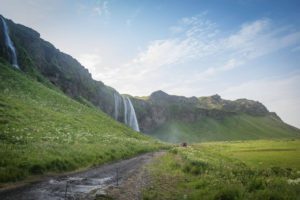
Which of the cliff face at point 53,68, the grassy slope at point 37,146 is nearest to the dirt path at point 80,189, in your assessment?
the grassy slope at point 37,146

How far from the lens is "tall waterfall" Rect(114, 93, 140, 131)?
153750 mm

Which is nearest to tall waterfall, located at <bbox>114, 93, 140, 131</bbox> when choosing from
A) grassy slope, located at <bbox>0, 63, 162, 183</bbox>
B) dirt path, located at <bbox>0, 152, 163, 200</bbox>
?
grassy slope, located at <bbox>0, 63, 162, 183</bbox>

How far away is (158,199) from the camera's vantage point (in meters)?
16.3

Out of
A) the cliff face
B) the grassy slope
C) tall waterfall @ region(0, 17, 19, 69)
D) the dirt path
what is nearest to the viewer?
the dirt path

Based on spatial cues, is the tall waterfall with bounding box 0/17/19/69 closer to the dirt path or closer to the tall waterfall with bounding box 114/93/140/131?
the tall waterfall with bounding box 114/93/140/131

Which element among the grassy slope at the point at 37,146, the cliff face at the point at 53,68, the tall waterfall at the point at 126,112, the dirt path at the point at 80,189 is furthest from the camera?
the tall waterfall at the point at 126,112

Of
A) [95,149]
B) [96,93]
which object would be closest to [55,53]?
[96,93]

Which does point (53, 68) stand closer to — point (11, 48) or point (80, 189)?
point (11, 48)

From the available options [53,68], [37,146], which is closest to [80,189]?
[37,146]

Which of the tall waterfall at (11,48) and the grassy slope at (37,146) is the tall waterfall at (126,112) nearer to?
the tall waterfall at (11,48)

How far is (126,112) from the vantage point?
15925cm

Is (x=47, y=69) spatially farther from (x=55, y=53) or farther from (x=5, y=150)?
(x=5, y=150)

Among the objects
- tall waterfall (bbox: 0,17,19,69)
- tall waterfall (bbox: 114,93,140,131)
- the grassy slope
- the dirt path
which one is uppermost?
tall waterfall (bbox: 0,17,19,69)

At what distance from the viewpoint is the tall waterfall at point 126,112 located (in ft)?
504
